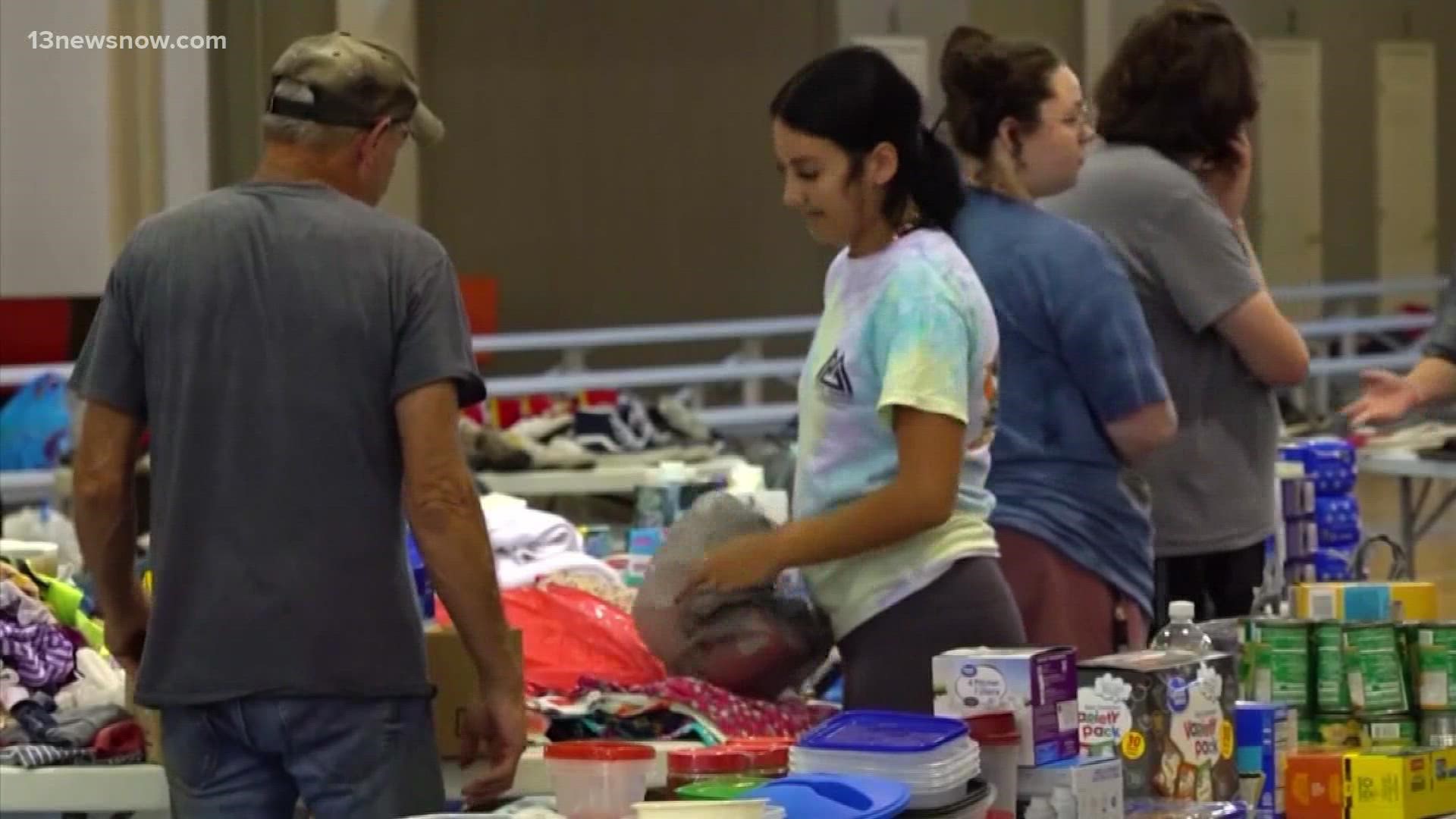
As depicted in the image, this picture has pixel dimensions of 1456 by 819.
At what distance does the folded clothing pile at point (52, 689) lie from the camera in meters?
3.08

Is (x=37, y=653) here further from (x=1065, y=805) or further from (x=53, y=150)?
(x=53, y=150)

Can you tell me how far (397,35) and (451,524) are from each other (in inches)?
345

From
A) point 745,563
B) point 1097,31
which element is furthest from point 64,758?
→ point 1097,31

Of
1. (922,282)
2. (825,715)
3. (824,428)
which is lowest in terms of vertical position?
(825,715)

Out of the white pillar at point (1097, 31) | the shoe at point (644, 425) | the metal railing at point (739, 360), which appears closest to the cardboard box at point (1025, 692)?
the shoe at point (644, 425)

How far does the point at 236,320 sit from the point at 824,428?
2.29 ft

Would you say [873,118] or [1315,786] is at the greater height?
[873,118]

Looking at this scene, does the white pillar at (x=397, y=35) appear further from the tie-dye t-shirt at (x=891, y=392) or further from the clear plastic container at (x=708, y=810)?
the clear plastic container at (x=708, y=810)

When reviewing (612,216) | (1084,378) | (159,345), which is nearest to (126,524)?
(159,345)

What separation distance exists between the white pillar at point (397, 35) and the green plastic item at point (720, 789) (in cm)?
763

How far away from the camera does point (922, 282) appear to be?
2.64 metres

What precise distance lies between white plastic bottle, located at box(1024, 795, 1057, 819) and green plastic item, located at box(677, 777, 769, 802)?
0.26 meters

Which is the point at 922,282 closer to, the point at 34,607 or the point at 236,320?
the point at 236,320

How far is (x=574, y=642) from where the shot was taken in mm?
3594
